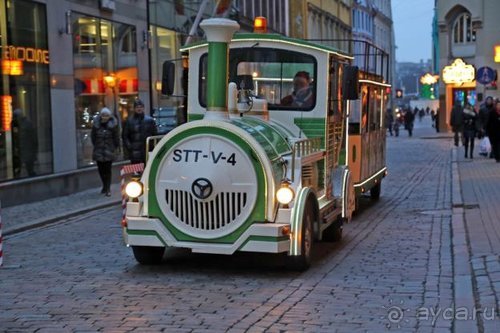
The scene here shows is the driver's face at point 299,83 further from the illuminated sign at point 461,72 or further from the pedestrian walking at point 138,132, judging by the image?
the illuminated sign at point 461,72

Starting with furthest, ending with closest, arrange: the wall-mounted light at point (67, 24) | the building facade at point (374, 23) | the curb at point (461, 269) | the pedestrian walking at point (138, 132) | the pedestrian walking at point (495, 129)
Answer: the building facade at point (374, 23) < the pedestrian walking at point (495, 129) < the wall-mounted light at point (67, 24) < the pedestrian walking at point (138, 132) < the curb at point (461, 269)

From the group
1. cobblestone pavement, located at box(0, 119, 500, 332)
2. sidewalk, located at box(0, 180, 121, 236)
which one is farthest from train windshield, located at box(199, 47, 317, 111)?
sidewalk, located at box(0, 180, 121, 236)

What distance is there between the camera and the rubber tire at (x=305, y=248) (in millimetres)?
7438

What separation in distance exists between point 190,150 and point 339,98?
2913 mm

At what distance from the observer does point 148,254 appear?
786cm

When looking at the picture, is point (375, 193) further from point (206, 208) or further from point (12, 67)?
point (206, 208)

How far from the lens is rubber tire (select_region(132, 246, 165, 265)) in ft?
25.6

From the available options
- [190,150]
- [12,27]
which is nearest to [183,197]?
[190,150]

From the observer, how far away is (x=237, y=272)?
767 centimetres

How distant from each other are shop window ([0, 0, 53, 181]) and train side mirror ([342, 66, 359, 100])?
284 inches

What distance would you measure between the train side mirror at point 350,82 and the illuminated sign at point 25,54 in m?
7.28

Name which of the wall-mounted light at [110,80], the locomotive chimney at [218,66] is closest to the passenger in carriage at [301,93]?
the locomotive chimney at [218,66]

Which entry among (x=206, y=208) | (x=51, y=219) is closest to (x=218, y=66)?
(x=206, y=208)

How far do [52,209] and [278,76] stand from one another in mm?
5844
